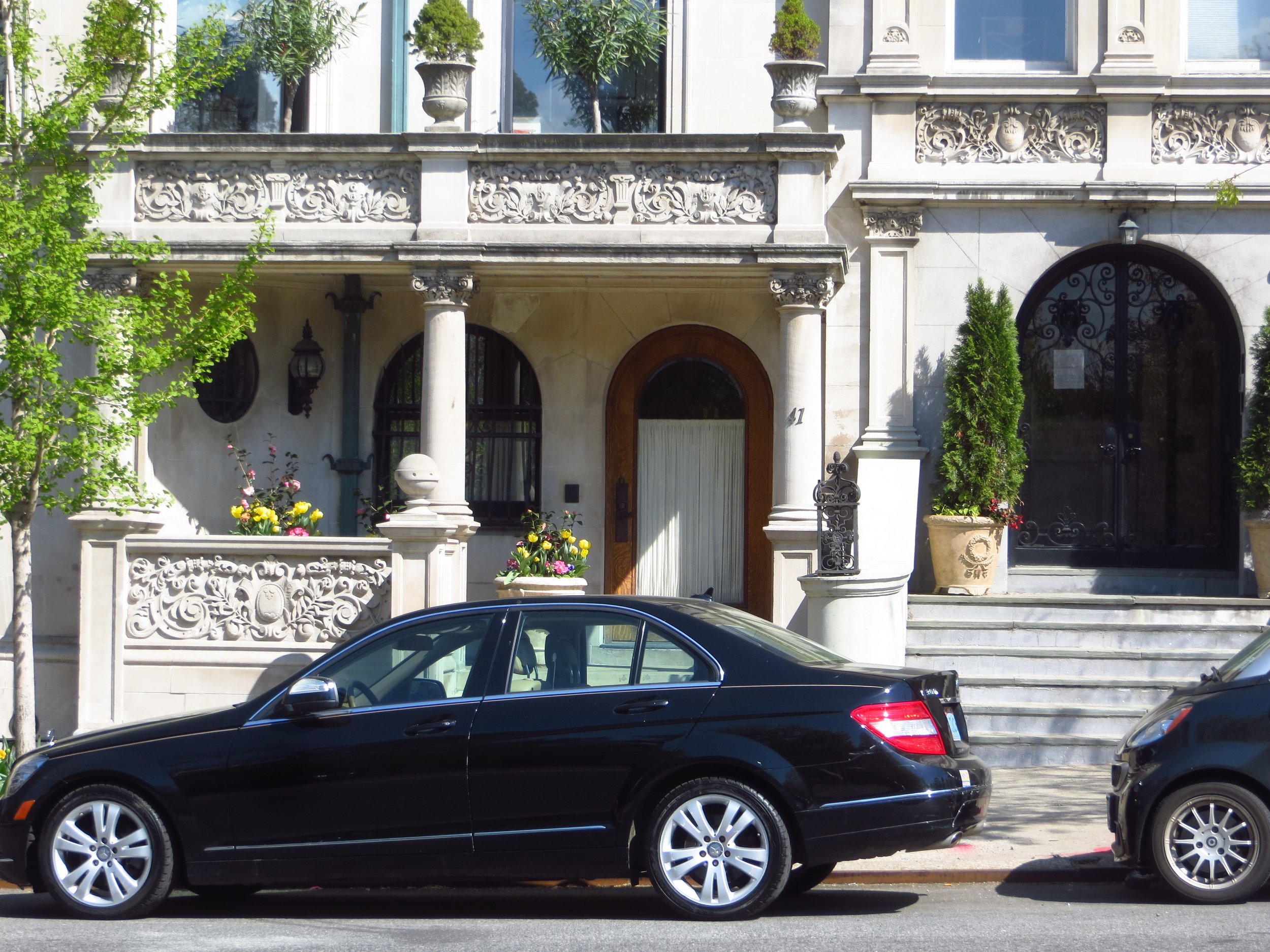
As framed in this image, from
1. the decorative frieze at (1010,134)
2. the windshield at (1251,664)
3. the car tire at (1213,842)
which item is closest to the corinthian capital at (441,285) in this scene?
the decorative frieze at (1010,134)

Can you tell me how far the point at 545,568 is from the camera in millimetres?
13500

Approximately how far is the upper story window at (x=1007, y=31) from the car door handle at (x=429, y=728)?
10.7 m

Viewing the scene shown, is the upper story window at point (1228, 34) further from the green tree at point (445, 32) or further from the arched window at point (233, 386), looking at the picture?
the arched window at point (233, 386)

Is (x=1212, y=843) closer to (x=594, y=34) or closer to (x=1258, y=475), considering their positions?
(x=1258, y=475)

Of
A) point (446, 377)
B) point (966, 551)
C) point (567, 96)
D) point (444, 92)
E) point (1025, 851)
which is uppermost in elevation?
point (567, 96)

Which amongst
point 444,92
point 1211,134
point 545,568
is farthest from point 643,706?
point 1211,134

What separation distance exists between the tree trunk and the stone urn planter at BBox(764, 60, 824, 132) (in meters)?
7.32

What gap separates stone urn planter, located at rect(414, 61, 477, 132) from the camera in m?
13.3

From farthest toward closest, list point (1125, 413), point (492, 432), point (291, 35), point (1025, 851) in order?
point (492, 432) < point (291, 35) < point (1125, 413) < point (1025, 851)

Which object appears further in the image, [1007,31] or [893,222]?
[1007,31]

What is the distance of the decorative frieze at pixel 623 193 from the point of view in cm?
1323

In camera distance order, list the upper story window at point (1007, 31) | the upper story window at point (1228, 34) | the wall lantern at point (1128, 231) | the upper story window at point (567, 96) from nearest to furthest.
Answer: the wall lantern at point (1128, 231) < the upper story window at point (1228, 34) < the upper story window at point (1007, 31) < the upper story window at point (567, 96)

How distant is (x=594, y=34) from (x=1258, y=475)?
315 inches

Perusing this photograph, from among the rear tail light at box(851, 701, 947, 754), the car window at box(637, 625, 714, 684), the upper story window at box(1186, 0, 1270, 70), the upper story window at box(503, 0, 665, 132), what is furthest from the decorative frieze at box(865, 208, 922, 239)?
the rear tail light at box(851, 701, 947, 754)
